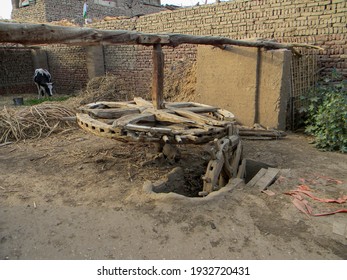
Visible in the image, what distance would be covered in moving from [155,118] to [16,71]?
11.3m

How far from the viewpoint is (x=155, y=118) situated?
389 centimetres

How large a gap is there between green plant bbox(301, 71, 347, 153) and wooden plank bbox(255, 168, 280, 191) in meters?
1.57

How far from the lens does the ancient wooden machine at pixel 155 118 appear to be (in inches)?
103

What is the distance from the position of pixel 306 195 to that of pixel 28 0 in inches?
651

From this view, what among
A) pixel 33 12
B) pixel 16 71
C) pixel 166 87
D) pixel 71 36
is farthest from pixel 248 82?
pixel 33 12

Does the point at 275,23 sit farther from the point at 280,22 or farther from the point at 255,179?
the point at 255,179

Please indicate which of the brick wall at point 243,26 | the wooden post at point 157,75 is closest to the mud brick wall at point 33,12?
the brick wall at point 243,26

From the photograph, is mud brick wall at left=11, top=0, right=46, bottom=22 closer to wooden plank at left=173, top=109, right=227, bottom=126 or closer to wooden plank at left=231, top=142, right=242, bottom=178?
wooden plank at left=173, top=109, right=227, bottom=126

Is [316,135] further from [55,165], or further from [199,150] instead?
[55,165]

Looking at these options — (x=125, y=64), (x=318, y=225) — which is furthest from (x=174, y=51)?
(x=318, y=225)

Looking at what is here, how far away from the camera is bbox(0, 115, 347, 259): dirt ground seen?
2330 millimetres

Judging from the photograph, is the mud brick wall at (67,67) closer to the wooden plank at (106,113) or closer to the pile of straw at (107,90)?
the pile of straw at (107,90)

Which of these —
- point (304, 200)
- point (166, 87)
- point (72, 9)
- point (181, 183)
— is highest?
point (72, 9)

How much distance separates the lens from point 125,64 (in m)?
9.62
